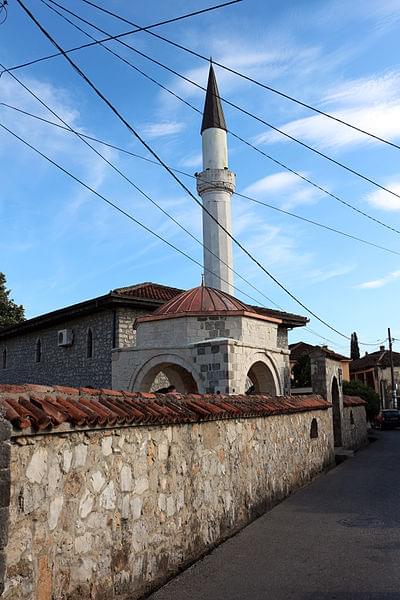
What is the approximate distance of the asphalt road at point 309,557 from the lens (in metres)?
4.62

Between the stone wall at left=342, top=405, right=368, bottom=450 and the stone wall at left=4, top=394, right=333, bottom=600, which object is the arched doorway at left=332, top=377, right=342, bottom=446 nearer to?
the stone wall at left=342, top=405, right=368, bottom=450

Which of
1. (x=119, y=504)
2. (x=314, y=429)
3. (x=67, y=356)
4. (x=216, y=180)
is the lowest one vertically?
(x=119, y=504)

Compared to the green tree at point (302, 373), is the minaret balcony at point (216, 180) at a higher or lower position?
higher

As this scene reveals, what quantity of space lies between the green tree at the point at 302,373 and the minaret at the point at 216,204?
749 cm

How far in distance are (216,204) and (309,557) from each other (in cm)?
1903

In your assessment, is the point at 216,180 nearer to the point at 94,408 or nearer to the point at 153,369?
the point at 153,369

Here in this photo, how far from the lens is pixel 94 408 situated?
14.0ft

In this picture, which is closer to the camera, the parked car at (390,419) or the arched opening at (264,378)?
the arched opening at (264,378)

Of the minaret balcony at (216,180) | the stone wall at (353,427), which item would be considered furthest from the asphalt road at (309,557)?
the minaret balcony at (216,180)

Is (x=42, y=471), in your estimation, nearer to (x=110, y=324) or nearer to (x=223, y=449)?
(x=223, y=449)

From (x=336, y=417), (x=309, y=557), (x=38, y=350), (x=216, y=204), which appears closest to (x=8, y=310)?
(x=38, y=350)

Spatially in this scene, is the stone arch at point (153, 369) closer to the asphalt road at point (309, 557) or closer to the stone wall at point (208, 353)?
the stone wall at point (208, 353)

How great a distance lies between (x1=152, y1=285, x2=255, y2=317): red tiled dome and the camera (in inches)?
508

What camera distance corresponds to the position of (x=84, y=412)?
4043mm
